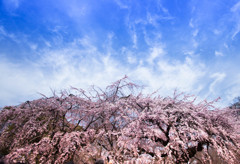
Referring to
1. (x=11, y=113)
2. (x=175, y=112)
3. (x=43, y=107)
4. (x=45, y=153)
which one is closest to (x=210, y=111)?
(x=175, y=112)

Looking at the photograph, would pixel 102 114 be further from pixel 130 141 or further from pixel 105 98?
pixel 130 141

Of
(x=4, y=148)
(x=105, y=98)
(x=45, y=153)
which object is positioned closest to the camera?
(x=45, y=153)

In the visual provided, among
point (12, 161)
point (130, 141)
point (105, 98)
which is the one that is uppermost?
point (105, 98)

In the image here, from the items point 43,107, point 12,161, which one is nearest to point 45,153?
point 12,161

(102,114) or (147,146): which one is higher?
(102,114)

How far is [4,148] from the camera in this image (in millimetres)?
6777

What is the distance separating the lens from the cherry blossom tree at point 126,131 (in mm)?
4770

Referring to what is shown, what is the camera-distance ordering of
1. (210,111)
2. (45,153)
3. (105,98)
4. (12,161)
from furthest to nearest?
(105,98)
(210,111)
(45,153)
(12,161)

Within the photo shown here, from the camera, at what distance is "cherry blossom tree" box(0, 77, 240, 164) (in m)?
4.77

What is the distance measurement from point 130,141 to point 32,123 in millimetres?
4298

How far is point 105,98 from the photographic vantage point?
788 centimetres

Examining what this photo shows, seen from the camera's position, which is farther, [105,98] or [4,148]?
[105,98]

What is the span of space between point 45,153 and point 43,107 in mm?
2059

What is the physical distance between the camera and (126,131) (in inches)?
187
